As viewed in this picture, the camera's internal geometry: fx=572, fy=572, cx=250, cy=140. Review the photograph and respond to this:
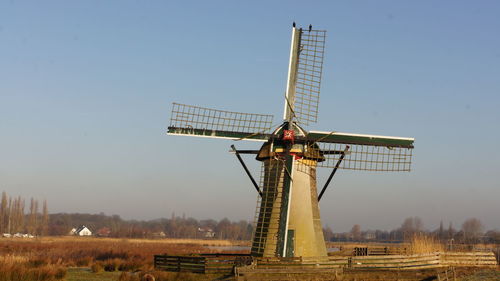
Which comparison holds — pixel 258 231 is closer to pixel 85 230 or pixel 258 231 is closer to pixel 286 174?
pixel 286 174

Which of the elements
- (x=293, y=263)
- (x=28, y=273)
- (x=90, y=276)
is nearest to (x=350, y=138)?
(x=293, y=263)

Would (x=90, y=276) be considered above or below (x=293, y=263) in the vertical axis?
below

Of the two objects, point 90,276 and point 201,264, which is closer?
point 201,264

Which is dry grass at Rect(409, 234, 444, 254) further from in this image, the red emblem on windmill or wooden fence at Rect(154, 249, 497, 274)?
the red emblem on windmill

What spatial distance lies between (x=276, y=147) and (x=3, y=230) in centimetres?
10601

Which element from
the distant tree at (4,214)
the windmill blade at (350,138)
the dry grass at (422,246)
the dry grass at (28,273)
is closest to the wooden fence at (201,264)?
the dry grass at (28,273)

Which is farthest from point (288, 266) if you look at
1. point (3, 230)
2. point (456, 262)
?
point (3, 230)

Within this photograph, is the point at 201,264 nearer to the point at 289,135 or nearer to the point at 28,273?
the point at 28,273

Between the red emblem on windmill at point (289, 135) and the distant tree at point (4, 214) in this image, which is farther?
the distant tree at point (4, 214)

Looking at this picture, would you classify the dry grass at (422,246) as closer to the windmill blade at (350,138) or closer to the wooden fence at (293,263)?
the wooden fence at (293,263)

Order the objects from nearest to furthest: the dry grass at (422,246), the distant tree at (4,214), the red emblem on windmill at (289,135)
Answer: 1. the red emblem on windmill at (289,135)
2. the dry grass at (422,246)
3. the distant tree at (4,214)

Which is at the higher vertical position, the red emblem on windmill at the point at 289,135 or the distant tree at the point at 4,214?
the red emblem on windmill at the point at 289,135

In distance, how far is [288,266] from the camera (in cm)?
2467

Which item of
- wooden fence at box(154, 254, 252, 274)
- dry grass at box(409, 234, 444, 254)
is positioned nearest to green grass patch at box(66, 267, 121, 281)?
wooden fence at box(154, 254, 252, 274)
